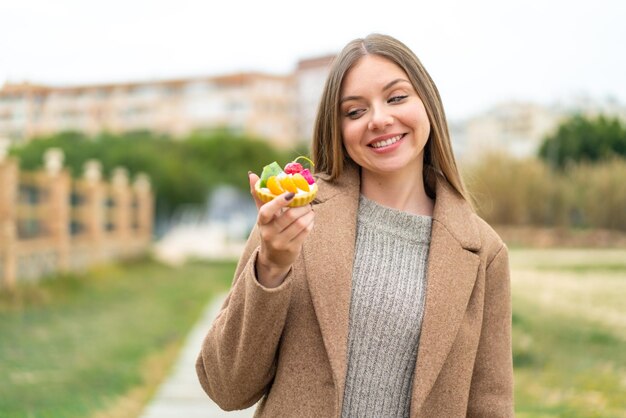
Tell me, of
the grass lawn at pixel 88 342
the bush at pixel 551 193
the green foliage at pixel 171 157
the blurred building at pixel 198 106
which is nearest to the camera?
the grass lawn at pixel 88 342

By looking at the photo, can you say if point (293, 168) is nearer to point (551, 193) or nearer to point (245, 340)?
point (245, 340)

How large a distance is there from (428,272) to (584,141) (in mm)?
5684

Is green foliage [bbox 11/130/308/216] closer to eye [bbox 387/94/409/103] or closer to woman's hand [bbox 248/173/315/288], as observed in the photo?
eye [bbox 387/94/409/103]

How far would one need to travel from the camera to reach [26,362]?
5.83 meters

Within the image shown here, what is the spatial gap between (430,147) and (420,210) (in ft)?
0.55

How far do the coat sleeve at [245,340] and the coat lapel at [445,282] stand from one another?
0.32 metres

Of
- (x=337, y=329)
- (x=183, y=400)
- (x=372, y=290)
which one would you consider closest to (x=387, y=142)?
(x=372, y=290)

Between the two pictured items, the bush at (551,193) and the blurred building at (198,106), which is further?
the blurred building at (198,106)

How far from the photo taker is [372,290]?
1.74 meters

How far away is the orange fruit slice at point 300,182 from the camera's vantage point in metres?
1.60

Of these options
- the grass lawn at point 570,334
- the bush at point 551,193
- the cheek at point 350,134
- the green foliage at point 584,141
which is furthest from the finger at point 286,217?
the bush at point 551,193

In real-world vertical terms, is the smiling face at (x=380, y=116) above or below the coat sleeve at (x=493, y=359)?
above

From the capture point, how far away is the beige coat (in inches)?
64.4

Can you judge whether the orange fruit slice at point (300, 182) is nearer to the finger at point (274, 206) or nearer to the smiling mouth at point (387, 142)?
the finger at point (274, 206)
